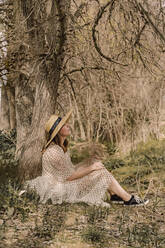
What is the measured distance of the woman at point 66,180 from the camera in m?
4.60

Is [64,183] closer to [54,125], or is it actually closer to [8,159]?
[54,125]

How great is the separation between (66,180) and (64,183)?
52mm

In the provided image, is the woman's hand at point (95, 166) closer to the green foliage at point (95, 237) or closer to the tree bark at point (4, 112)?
the green foliage at point (95, 237)

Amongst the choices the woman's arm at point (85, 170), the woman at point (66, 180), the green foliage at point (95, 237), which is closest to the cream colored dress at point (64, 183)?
the woman at point (66, 180)

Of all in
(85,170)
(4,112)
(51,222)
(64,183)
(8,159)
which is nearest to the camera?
(51,222)

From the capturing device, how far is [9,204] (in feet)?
13.8

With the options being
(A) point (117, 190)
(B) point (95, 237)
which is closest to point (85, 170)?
(A) point (117, 190)

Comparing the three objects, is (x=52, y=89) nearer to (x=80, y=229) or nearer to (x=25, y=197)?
(x=25, y=197)

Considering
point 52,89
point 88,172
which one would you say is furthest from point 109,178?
point 52,89

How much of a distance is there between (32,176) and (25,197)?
1558 mm

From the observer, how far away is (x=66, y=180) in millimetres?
4711

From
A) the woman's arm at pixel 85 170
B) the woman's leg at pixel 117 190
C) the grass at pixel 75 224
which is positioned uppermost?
the woman's arm at pixel 85 170

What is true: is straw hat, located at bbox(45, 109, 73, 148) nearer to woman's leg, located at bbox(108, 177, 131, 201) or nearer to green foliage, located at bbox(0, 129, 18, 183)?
woman's leg, located at bbox(108, 177, 131, 201)

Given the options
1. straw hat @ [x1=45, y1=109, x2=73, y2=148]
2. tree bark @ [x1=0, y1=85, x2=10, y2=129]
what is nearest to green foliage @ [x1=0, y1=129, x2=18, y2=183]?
straw hat @ [x1=45, y1=109, x2=73, y2=148]
